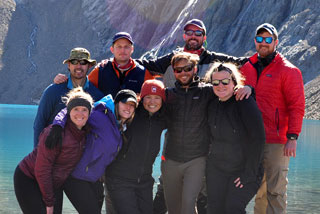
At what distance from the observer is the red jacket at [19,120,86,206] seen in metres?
4.79

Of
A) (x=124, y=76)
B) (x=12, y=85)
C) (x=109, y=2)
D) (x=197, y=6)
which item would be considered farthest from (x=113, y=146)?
(x=12, y=85)

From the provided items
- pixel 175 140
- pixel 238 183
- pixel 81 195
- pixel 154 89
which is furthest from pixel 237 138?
pixel 81 195

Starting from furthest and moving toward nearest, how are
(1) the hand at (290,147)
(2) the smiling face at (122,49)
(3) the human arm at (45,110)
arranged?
(2) the smiling face at (122,49), (3) the human arm at (45,110), (1) the hand at (290,147)

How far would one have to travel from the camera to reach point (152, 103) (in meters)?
5.31

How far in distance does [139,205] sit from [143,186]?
23 centimetres

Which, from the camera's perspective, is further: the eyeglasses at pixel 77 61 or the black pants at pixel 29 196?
the eyeglasses at pixel 77 61

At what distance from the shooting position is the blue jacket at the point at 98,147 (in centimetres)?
503

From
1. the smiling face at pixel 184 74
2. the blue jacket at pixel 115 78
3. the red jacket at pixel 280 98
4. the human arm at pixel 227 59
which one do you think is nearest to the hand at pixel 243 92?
the smiling face at pixel 184 74

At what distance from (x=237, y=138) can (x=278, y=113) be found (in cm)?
111

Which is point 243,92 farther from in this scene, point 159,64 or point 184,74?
point 159,64

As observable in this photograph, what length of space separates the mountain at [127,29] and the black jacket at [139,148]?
49.0 m

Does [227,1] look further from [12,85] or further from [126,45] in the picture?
[12,85]

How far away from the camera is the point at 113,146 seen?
5.08m

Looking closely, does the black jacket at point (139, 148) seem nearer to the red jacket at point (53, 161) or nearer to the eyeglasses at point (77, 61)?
the red jacket at point (53, 161)
